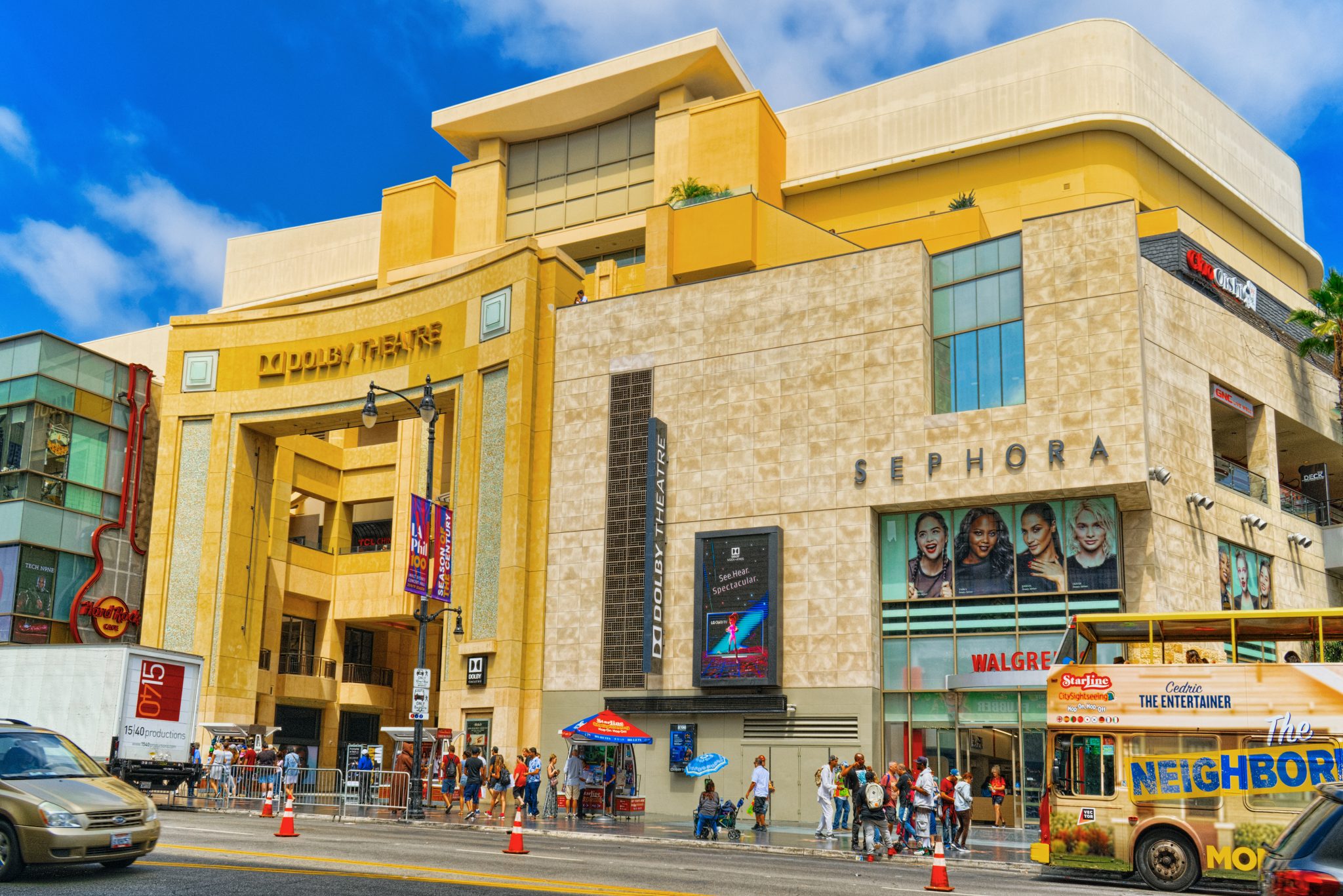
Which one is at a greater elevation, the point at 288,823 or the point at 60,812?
the point at 60,812

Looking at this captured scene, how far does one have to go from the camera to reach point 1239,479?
39219 mm

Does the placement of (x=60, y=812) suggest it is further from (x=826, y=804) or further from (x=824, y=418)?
(x=824, y=418)

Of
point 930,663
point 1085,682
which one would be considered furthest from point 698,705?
point 1085,682

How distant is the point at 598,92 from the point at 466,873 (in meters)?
46.6

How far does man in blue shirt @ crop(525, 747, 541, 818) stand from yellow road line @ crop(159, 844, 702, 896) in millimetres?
15088

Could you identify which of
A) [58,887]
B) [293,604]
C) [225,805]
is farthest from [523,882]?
[293,604]

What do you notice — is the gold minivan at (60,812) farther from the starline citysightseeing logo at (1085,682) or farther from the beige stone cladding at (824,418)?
the beige stone cladding at (824,418)

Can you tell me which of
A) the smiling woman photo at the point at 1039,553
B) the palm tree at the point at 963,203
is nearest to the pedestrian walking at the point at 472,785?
the smiling woman photo at the point at 1039,553

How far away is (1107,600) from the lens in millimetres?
33219

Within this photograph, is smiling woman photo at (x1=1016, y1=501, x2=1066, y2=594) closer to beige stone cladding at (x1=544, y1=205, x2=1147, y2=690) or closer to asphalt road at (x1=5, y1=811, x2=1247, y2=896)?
beige stone cladding at (x1=544, y1=205, x2=1147, y2=690)

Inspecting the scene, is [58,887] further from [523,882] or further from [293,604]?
[293,604]

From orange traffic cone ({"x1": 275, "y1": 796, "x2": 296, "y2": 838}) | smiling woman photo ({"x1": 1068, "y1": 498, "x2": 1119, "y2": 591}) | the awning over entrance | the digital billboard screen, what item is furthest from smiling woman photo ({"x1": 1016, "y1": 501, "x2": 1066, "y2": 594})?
orange traffic cone ({"x1": 275, "y1": 796, "x2": 296, "y2": 838})

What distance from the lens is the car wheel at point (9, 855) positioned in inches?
510

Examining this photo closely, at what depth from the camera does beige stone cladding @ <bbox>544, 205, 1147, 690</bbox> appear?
3422 cm
